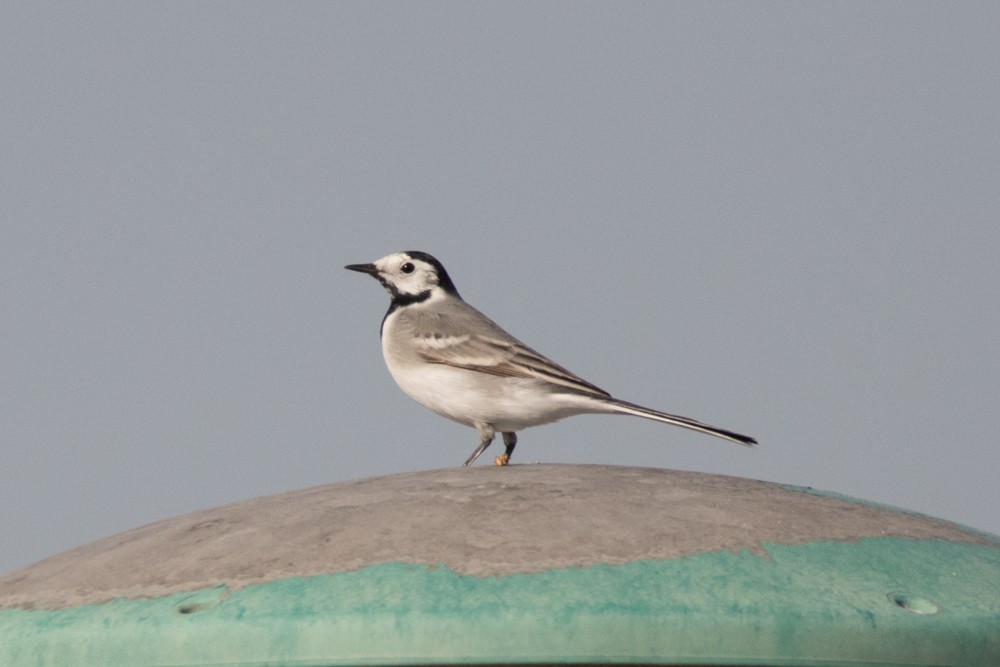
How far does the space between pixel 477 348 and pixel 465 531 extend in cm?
515

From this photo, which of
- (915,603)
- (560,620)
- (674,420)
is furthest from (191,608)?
(674,420)

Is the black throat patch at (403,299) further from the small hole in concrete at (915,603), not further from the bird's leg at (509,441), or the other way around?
the small hole in concrete at (915,603)

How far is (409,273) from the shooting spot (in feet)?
37.2

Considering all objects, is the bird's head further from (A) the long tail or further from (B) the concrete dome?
(B) the concrete dome

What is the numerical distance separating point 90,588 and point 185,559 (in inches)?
13.1

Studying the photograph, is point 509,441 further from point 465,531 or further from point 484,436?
point 465,531

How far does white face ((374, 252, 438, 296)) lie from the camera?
1130 centimetres

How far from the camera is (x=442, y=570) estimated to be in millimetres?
4590

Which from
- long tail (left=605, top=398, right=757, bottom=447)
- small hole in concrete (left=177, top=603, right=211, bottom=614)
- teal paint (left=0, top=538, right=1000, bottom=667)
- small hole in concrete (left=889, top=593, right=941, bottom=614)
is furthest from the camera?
long tail (left=605, top=398, right=757, bottom=447)

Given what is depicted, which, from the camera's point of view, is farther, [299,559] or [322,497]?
[322,497]

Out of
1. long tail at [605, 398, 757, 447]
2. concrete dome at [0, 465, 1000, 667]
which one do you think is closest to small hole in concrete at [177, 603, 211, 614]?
concrete dome at [0, 465, 1000, 667]

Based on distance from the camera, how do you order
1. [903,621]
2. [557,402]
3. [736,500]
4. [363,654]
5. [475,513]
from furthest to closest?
[557,402] < [736,500] < [475,513] < [903,621] < [363,654]

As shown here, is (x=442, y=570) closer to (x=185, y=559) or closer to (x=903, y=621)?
(x=185, y=559)

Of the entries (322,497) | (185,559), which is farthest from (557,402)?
(185,559)
